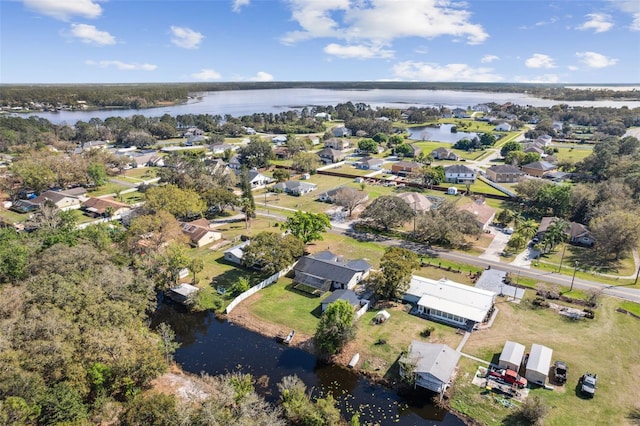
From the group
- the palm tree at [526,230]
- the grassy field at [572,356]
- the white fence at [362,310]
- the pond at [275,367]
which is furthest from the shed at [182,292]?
the palm tree at [526,230]

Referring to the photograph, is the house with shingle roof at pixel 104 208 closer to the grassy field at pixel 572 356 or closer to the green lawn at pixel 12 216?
the green lawn at pixel 12 216

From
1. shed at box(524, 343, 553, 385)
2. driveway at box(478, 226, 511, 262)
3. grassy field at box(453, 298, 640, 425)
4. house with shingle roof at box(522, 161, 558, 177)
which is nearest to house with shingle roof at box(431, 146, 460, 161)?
house with shingle roof at box(522, 161, 558, 177)

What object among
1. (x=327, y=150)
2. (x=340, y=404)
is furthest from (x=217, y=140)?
(x=340, y=404)

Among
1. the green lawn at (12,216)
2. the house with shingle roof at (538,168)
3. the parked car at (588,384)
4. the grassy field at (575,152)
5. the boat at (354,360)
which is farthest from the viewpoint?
the grassy field at (575,152)

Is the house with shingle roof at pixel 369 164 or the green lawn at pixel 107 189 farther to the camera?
the house with shingle roof at pixel 369 164

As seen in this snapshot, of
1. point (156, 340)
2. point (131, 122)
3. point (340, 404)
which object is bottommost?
point (340, 404)

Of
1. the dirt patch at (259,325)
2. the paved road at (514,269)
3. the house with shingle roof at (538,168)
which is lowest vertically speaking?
the dirt patch at (259,325)

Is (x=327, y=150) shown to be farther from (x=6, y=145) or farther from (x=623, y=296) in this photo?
(x=6, y=145)
